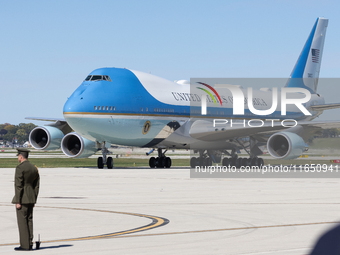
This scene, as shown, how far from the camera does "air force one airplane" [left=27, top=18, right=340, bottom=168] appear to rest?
29.8m

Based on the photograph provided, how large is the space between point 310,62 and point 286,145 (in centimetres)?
1555

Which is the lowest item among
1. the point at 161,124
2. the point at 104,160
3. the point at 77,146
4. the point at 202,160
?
the point at 202,160

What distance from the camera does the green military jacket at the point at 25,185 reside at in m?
8.50

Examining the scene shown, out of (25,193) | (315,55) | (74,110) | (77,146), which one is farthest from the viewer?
(315,55)

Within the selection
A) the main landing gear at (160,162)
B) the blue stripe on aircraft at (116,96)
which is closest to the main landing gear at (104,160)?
the blue stripe on aircraft at (116,96)

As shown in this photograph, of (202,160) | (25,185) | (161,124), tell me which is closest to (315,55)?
(202,160)

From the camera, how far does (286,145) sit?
30.6 m

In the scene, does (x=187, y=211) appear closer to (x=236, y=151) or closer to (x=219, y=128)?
(x=219, y=128)

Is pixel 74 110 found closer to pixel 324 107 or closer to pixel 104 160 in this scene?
pixel 104 160

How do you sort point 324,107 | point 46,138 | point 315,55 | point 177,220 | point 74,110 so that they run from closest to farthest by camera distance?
point 177,220
point 74,110
point 46,138
point 324,107
point 315,55

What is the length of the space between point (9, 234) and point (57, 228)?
3.14 feet

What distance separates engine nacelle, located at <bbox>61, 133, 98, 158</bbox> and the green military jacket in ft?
85.1

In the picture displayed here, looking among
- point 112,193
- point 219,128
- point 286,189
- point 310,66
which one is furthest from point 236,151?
point 112,193

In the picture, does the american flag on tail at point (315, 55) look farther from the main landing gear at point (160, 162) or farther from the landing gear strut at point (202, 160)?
the main landing gear at point (160, 162)
